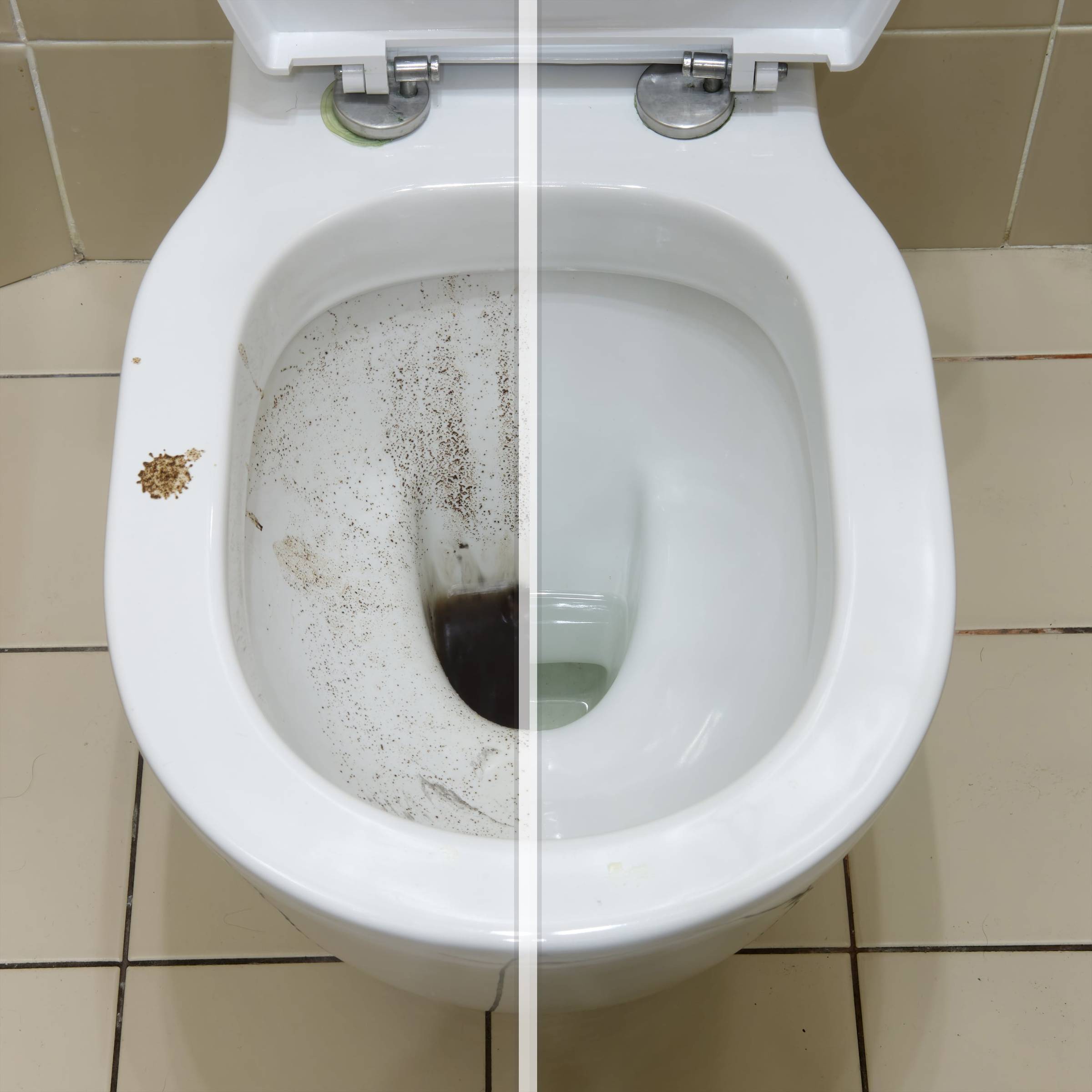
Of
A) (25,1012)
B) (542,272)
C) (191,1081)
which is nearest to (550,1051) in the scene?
(191,1081)

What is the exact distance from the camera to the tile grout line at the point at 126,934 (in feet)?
2.58

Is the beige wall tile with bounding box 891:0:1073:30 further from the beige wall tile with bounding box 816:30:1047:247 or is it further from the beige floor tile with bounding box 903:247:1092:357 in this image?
the beige floor tile with bounding box 903:247:1092:357

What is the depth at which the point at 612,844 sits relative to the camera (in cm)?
46

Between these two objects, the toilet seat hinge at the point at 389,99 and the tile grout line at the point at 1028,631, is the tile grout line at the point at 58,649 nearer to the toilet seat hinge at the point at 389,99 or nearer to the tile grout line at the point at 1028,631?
the toilet seat hinge at the point at 389,99

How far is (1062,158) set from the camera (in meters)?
1.00

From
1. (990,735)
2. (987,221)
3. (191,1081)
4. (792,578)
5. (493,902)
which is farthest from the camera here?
(987,221)

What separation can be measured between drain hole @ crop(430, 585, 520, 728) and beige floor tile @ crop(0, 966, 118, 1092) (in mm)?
315

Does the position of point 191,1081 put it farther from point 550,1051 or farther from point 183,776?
point 183,776

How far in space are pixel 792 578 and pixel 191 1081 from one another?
530 millimetres

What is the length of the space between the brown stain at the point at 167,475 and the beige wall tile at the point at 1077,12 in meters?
0.76

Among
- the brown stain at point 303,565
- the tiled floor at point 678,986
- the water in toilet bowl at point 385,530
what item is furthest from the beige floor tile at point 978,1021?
the brown stain at point 303,565

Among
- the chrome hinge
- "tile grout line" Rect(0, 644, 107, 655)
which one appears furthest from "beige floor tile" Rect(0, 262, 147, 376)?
the chrome hinge

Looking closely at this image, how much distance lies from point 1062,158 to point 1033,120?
0.05 meters

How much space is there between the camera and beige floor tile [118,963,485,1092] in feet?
2.57
